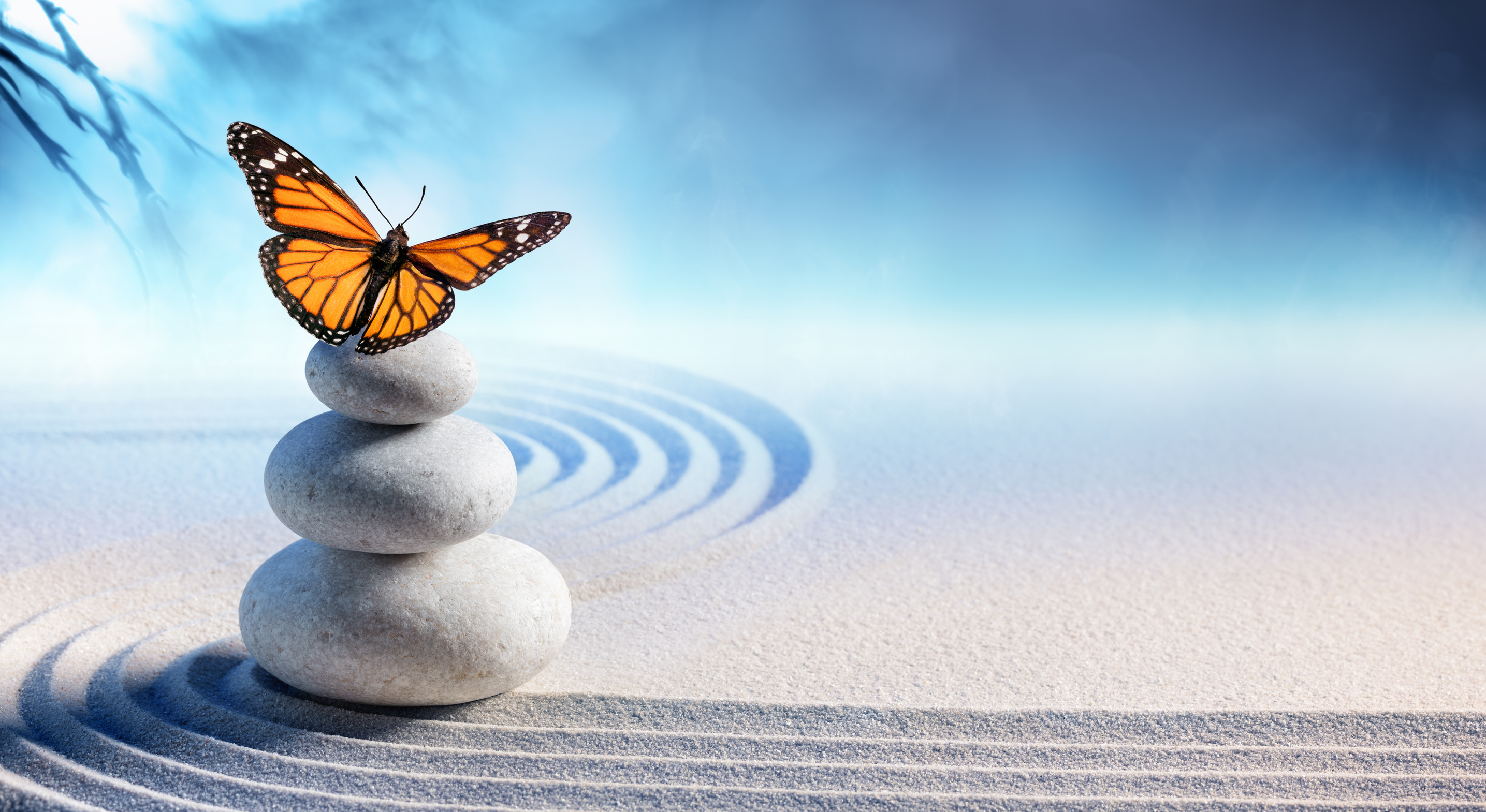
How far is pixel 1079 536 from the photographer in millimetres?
4867

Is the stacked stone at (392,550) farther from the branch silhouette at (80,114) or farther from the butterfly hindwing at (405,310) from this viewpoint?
the branch silhouette at (80,114)

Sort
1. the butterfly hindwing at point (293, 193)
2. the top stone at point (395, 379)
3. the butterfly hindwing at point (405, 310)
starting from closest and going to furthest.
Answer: the butterfly hindwing at point (293, 193)
the butterfly hindwing at point (405, 310)
the top stone at point (395, 379)

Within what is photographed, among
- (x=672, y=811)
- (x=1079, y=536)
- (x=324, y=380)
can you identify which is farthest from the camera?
(x=1079, y=536)

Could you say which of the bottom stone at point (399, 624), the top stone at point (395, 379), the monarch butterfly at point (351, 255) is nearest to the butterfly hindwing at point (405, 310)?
the monarch butterfly at point (351, 255)

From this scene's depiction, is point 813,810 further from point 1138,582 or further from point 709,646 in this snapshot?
point 1138,582

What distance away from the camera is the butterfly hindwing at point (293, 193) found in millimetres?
2502

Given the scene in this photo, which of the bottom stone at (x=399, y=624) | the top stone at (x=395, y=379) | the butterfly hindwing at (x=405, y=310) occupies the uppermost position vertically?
the butterfly hindwing at (x=405, y=310)

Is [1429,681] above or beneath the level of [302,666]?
above

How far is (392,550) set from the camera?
9.39 feet

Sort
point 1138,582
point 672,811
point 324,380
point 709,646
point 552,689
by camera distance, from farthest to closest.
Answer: point 1138,582 → point 709,646 → point 552,689 → point 324,380 → point 672,811

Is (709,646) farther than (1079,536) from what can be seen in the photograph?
No

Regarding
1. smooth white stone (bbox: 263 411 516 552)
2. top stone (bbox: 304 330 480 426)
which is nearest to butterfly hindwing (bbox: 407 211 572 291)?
top stone (bbox: 304 330 480 426)

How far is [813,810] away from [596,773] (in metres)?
0.58

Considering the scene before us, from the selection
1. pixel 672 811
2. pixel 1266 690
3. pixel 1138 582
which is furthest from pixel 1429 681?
pixel 672 811
